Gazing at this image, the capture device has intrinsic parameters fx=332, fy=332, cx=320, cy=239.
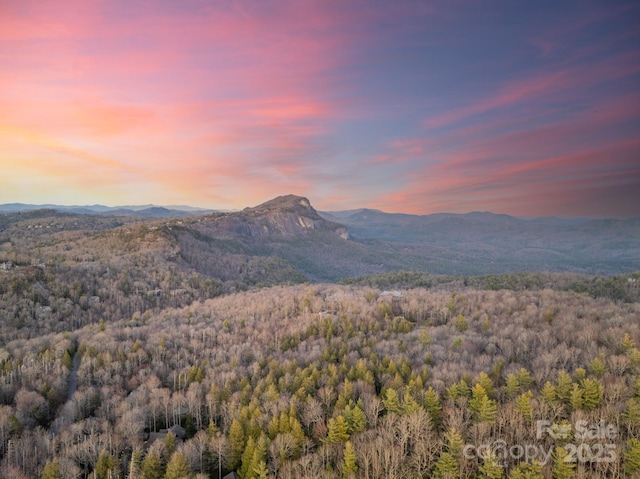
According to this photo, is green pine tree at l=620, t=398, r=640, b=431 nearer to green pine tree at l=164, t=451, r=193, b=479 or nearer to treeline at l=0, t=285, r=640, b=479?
treeline at l=0, t=285, r=640, b=479

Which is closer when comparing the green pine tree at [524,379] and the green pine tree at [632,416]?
the green pine tree at [632,416]

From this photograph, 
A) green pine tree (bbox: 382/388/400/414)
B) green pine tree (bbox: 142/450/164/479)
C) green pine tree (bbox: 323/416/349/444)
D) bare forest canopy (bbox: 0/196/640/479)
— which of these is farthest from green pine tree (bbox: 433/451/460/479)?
green pine tree (bbox: 142/450/164/479)

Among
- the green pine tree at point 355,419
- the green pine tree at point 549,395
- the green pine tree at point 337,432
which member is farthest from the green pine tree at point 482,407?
the green pine tree at point 337,432

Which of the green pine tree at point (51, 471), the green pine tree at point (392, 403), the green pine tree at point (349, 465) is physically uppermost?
the green pine tree at point (392, 403)

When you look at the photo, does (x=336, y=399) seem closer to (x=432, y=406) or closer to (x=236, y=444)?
(x=432, y=406)

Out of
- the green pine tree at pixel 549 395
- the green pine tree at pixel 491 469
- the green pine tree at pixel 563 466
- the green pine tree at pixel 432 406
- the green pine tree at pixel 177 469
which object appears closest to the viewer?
the green pine tree at pixel 563 466

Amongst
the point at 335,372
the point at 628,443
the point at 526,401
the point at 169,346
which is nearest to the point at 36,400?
the point at 169,346

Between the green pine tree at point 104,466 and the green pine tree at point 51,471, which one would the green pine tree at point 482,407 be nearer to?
the green pine tree at point 104,466

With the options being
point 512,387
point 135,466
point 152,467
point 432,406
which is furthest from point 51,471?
point 512,387

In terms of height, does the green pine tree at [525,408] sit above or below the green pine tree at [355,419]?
above
